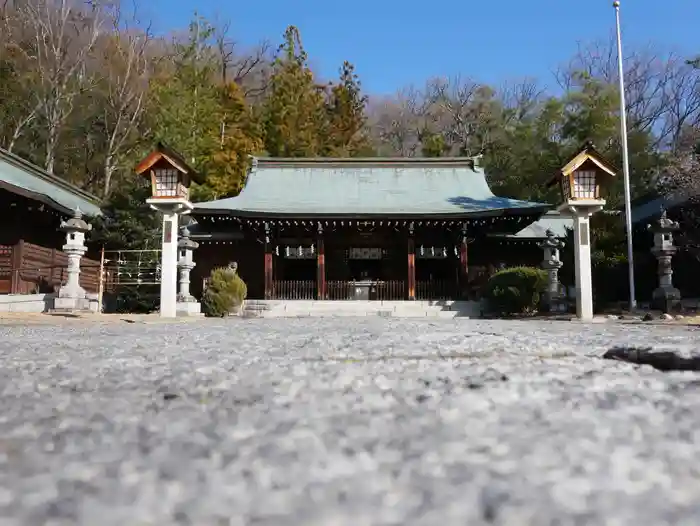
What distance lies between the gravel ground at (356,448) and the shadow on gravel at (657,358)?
360 mm

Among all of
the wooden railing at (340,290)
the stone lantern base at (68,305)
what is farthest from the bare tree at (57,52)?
the wooden railing at (340,290)

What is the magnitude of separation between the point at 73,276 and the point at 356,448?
13.6 m

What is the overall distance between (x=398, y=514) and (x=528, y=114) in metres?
32.2

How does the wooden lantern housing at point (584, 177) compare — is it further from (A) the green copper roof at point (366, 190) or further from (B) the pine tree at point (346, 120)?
(B) the pine tree at point (346, 120)

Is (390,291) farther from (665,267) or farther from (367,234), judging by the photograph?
(665,267)

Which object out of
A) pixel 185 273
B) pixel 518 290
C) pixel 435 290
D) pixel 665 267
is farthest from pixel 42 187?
pixel 665 267

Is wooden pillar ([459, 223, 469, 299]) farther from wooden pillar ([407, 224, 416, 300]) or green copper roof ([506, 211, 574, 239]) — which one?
green copper roof ([506, 211, 574, 239])

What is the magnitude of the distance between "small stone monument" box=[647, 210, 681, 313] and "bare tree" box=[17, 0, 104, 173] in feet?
73.1

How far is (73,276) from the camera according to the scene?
1305 centimetres

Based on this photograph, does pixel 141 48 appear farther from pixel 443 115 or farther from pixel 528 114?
pixel 528 114

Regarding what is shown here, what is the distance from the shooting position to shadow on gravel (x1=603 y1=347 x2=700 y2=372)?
264 centimetres

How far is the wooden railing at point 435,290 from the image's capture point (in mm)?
→ 17141

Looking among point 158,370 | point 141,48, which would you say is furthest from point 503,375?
point 141,48

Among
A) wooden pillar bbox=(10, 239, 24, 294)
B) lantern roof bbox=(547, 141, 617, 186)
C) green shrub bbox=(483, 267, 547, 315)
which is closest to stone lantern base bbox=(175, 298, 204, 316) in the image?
wooden pillar bbox=(10, 239, 24, 294)
